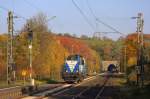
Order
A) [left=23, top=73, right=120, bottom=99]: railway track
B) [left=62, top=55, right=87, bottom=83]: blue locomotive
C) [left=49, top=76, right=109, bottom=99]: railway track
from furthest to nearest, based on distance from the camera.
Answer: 1. [left=62, top=55, right=87, bottom=83]: blue locomotive
2. [left=49, top=76, right=109, bottom=99]: railway track
3. [left=23, top=73, right=120, bottom=99]: railway track

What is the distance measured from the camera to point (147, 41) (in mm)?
105000

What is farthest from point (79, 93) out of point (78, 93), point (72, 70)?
point (72, 70)

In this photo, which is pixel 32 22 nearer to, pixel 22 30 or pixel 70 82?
pixel 22 30

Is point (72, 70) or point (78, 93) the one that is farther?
point (72, 70)

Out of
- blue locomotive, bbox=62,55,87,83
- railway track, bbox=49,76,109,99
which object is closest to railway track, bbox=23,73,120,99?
railway track, bbox=49,76,109,99

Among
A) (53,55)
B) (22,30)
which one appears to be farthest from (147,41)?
(22,30)

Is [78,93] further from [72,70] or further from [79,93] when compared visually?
[72,70]

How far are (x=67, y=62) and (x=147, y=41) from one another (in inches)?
1770

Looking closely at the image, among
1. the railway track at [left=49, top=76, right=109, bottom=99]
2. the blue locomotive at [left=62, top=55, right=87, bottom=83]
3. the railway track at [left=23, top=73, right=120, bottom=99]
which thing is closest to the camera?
the railway track at [left=23, top=73, right=120, bottom=99]

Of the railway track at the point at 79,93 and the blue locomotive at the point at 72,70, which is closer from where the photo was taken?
the railway track at the point at 79,93

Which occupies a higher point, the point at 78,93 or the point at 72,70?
the point at 72,70

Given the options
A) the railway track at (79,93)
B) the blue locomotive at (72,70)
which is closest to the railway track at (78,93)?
the railway track at (79,93)

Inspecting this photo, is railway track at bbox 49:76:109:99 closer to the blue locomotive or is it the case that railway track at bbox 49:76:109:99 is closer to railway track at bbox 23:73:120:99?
railway track at bbox 23:73:120:99

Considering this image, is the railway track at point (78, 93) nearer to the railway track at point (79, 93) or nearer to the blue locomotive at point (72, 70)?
the railway track at point (79, 93)
